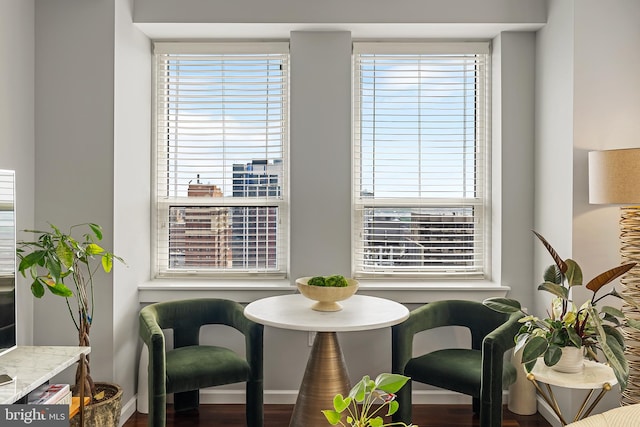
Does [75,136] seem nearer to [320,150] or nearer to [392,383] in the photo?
[320,150]

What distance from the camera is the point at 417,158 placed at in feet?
11.8

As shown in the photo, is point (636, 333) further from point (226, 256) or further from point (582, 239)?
point (226, 256)

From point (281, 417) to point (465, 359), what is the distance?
1162 millimetres

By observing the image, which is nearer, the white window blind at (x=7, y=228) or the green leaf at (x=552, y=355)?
the green leaf at (x=552, y=355)

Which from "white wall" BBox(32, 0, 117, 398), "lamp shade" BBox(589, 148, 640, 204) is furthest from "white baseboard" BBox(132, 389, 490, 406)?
"lamp shade" BBox(589, 148, 640, 204)

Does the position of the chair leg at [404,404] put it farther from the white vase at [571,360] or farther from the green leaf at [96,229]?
the green leaf at [96,229]

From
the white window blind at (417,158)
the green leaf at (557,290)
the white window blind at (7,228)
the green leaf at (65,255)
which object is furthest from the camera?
the white window blind at (417,158)

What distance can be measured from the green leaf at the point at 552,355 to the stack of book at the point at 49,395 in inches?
80.5

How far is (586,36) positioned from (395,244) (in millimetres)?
1663

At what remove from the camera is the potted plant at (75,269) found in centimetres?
249

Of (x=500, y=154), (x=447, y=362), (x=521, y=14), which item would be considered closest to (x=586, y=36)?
(x=521, y=14)

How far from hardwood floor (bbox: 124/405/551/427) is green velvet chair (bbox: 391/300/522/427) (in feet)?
0.47

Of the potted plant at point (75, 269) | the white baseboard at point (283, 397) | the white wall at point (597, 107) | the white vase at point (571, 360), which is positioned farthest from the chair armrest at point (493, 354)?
the potted plant at point (75, 269)

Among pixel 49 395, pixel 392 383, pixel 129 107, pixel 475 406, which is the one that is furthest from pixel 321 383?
pixel 129 107
